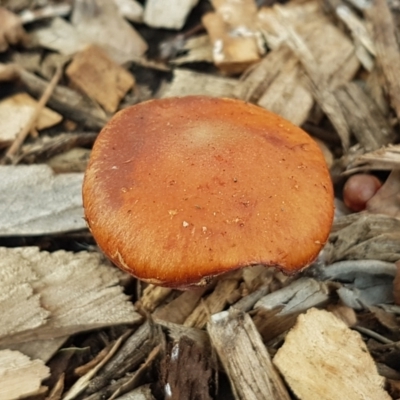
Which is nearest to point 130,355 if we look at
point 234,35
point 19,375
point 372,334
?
point 19,375

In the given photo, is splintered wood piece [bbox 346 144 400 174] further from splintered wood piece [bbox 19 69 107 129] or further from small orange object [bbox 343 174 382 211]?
splintered wood piece [bbox 19 69 107 129]

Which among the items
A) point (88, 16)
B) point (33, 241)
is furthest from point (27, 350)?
point (88, 16)

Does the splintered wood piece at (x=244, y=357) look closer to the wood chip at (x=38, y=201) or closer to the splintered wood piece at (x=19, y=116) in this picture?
the wood chip at (x=38, y=201)

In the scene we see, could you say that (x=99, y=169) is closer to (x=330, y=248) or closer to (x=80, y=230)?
(x=80, y=230)

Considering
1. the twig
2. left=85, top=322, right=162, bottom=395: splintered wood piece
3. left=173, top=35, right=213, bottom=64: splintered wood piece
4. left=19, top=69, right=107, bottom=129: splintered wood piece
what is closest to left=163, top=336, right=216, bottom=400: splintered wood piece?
left=85, top=322, right=162, bottom=395: splintered wood piece

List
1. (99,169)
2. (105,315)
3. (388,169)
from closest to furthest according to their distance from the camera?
(99,169) → (105,315) → (388,169)

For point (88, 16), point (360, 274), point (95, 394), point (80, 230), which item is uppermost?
point (88, 16)
